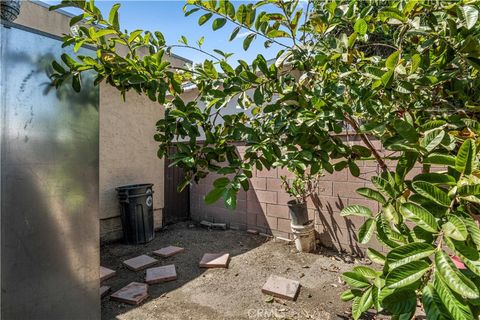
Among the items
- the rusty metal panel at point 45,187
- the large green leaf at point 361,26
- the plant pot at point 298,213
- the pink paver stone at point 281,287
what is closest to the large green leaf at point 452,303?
the large green leaf at point 361,26

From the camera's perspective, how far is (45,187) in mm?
1668

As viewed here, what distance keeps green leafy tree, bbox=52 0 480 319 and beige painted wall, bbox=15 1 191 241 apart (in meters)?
4.07

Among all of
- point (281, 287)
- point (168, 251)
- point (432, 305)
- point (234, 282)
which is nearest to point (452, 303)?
point (432, 305)

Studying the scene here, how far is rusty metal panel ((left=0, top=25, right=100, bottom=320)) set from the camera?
5.03 ft

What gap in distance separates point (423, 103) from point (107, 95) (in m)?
5.34

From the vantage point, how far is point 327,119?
51.0 inches

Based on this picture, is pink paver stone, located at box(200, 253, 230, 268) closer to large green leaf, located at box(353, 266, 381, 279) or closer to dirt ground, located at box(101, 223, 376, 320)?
dirt ground, located at box(101, 223, 376, 320)

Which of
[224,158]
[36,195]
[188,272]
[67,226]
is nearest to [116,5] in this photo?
[224,158]

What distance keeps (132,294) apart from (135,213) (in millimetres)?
2162

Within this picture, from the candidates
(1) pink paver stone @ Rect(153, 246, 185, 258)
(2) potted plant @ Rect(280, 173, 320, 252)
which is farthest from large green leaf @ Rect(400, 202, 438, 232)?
(1) pink paver stone @ Rect(153, 246, 185, 258)

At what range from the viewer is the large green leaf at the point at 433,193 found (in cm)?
80

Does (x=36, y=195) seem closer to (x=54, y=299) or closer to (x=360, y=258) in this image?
(x=54, y=299)

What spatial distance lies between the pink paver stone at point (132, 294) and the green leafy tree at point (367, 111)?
7.69 ft

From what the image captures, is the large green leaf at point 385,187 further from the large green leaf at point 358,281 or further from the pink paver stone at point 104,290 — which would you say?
the pink paver stone at point 104,290
